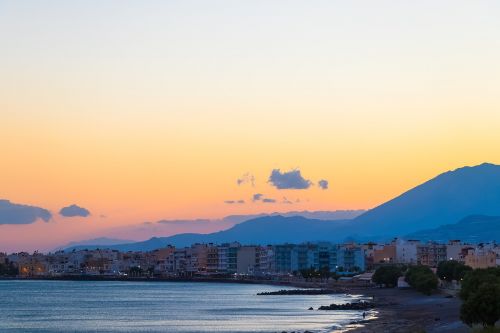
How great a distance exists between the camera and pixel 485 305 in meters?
43.2

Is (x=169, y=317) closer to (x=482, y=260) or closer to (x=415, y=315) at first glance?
(x=415, y=315)

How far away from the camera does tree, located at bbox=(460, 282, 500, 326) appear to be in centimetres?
4297

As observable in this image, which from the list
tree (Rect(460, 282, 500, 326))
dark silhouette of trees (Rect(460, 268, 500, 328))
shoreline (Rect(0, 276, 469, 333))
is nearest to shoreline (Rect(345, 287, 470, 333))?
shoreline (Rect(0, 276, 469, 333))

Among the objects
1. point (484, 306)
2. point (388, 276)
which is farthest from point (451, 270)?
point (484, 306)

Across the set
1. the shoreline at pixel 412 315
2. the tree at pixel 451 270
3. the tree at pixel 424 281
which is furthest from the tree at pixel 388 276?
the tree at pixel 424 281

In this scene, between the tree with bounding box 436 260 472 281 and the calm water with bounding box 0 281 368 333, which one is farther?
the tree with bounding box 436 260 472 281

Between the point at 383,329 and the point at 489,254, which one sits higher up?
the point at 489,254

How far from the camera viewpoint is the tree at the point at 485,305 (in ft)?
141

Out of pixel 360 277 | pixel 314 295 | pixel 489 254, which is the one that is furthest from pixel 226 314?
pixel 360 277

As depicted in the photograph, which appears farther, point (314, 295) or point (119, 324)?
point (314, 295)

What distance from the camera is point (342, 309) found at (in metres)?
89.6

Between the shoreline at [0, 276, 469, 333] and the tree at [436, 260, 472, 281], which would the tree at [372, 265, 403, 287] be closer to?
the tree at [436, 260, 472, 281]

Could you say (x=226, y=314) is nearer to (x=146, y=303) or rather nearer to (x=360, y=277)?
(x=146, y=303)

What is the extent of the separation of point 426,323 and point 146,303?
56355 millimetres
